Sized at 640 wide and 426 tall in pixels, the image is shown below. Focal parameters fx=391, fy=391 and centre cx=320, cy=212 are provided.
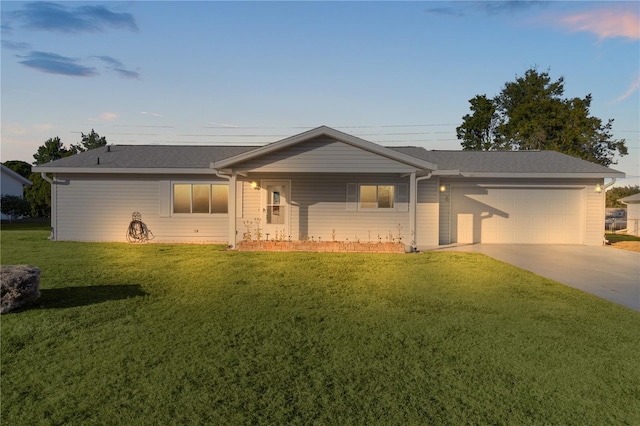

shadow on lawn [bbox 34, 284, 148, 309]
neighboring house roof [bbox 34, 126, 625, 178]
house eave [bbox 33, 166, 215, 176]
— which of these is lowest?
shadow on lawn [bbox 34, 284, 148, 309]

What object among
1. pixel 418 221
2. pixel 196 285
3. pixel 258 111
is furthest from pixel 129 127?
pixel 196 285

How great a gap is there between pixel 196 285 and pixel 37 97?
12749 millimetres

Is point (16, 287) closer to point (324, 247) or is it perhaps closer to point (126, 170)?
point (324, 247)

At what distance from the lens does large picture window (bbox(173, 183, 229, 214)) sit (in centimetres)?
1480

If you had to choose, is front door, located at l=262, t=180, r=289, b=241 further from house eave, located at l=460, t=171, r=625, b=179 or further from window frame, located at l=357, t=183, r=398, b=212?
house eave, located at l=460, t=171, r=625, b=179

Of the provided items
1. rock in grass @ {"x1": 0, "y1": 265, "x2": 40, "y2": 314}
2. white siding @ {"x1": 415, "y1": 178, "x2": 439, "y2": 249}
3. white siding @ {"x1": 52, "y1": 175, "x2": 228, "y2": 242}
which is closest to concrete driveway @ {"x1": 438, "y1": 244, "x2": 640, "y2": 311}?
white siding @ {"x1": 415, "y1": 178, "x2": 439, "y2": 249}

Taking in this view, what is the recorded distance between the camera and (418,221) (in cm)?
1462

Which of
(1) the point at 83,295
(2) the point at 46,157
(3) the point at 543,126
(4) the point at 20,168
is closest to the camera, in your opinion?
(1) the point at 83,295

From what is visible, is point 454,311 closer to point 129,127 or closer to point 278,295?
point 278,295

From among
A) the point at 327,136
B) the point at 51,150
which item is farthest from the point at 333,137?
the point at 51,150

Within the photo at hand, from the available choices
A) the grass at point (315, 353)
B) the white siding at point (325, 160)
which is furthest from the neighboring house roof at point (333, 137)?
the grass at point (315, 353)

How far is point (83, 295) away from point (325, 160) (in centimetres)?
802

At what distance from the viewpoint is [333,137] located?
12586 mm

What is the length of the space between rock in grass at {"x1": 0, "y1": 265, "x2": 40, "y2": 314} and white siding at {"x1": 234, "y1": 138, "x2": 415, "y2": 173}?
299 inches
